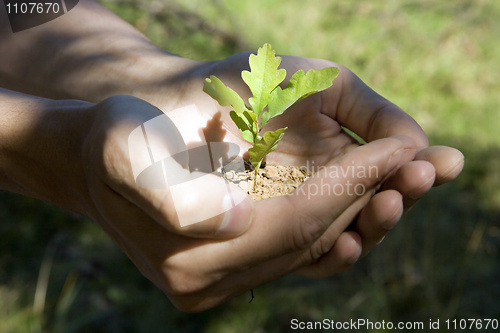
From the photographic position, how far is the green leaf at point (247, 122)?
4.21ft

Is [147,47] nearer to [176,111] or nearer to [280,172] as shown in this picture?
[176,111]

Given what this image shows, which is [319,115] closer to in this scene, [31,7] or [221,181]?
[221,181]

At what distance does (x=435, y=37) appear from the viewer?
142 inches

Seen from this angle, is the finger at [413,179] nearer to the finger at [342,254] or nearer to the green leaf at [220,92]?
the finger at [342,254]

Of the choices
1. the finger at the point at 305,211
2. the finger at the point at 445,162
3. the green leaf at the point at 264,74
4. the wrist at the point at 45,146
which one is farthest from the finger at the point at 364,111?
the wrist at the point at 45,146

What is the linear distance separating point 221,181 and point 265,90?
0.44m

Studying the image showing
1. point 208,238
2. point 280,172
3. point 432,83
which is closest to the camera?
point 208,238

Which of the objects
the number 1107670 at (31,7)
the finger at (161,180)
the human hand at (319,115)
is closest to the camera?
the finger at (161,180)

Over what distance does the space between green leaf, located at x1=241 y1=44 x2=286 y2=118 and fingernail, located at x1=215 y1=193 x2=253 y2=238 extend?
1.43 ft

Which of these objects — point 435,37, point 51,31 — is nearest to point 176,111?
point 51,31

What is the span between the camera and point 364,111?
1485mm

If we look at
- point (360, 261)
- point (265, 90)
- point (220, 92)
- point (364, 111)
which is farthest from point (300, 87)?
point (360, 261)

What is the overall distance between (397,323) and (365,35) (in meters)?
2.69

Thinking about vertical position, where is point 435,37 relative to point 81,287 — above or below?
above
